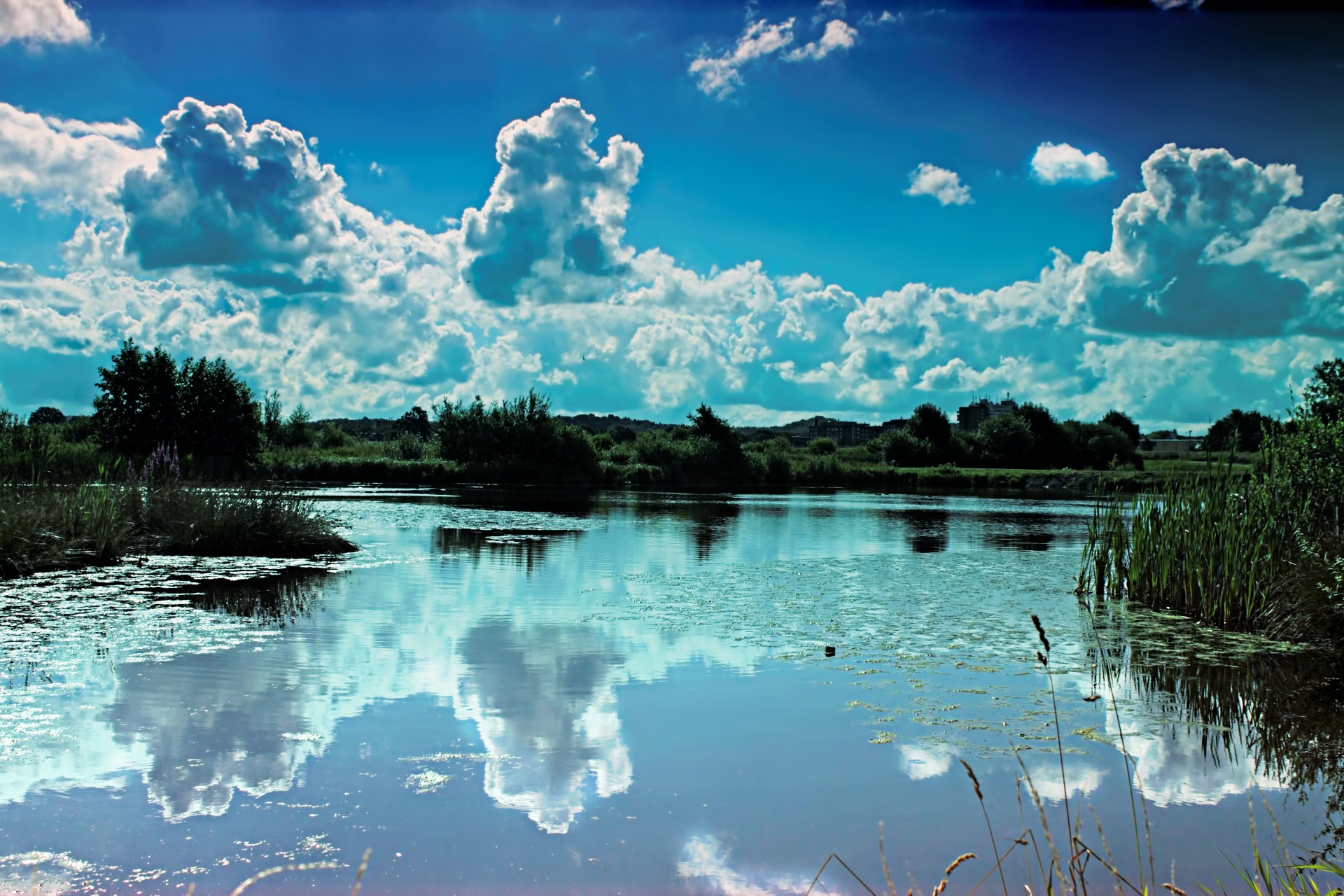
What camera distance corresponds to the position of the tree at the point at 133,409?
46.5 meters

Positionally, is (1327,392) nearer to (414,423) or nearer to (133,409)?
(133,409)

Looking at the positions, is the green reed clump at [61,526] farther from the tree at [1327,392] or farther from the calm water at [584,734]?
the tree at [1327,392]

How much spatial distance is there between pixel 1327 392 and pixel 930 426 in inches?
3290

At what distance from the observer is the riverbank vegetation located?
10.3m

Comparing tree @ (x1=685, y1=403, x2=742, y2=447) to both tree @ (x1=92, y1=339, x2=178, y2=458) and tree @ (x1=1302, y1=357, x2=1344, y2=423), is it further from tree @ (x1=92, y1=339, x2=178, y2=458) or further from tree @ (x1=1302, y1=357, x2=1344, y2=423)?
tree @ (x1=1302, y1=357, x2=1344, y2=423)

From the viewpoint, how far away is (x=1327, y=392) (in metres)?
11.9

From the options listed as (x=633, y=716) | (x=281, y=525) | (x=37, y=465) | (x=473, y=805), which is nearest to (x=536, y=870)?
(x=473, y=805)

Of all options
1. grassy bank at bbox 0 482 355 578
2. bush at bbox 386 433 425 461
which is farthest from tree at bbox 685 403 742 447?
grassy bank at bbox 0 482 355 578

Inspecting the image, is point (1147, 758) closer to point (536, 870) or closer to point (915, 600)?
point (536, 870)

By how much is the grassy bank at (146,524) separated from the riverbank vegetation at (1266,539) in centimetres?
1473

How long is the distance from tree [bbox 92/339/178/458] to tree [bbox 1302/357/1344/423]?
47.6 meters

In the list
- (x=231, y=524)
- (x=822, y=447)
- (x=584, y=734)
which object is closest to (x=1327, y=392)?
(x=584, y=734)

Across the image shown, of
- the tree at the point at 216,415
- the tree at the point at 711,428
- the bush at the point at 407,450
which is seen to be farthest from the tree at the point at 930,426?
the tree at the point at 216,415

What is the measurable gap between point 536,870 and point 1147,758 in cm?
465
